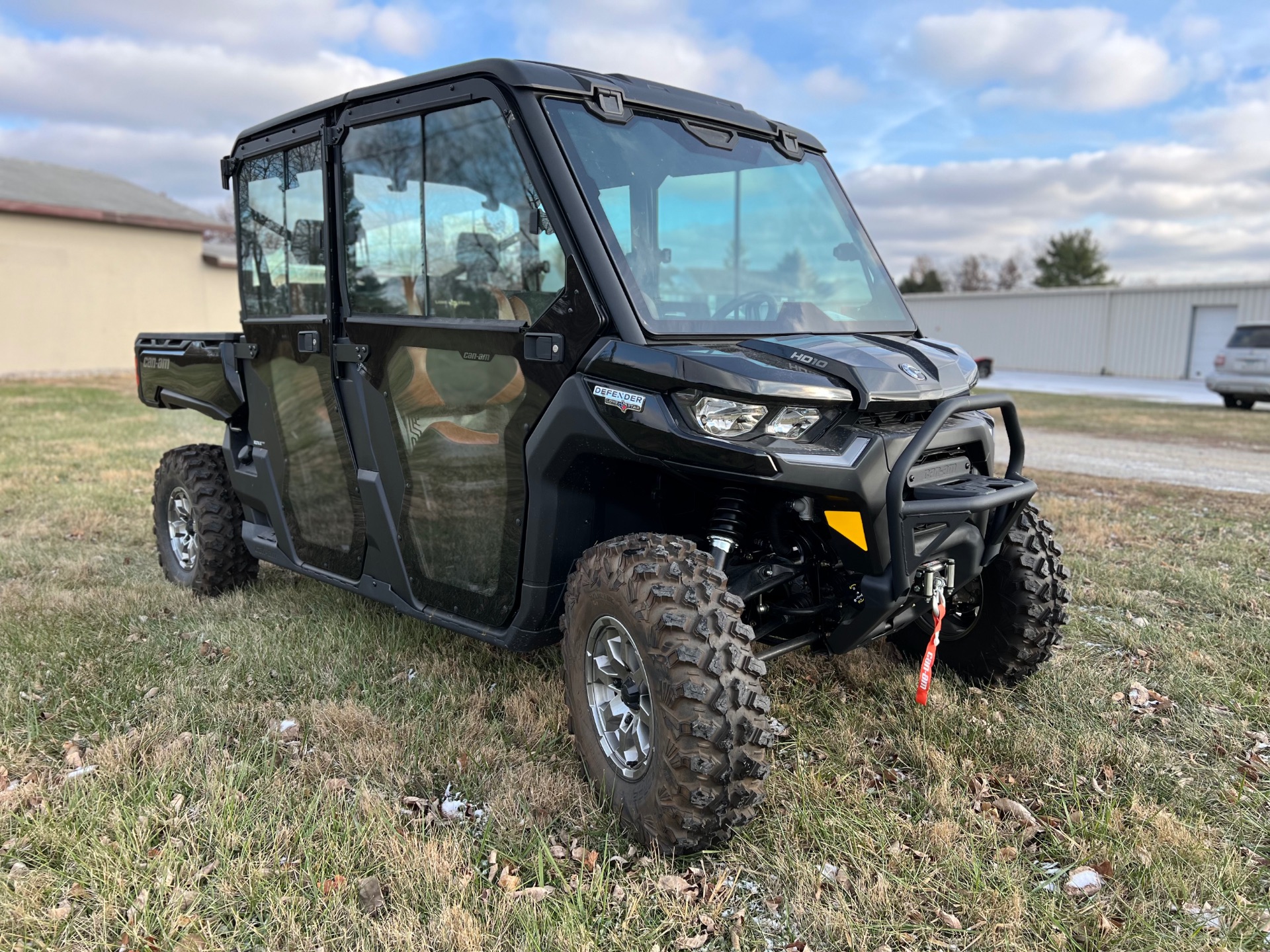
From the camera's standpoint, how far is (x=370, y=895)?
2.53 meters

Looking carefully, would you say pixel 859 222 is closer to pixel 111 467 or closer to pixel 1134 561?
pixel 1134 561

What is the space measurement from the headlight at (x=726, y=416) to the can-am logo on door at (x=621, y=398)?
0.55ft

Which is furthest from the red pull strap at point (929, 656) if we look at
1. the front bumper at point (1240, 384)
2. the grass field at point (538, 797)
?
the front bumper at point (1240, 384)

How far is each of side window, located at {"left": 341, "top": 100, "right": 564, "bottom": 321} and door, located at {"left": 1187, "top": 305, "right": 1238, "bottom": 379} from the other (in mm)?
30252

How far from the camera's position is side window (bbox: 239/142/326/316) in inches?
152

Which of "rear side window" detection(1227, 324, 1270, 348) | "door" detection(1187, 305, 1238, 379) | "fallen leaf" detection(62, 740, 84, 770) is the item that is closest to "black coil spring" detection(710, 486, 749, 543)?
"fallen leaf" detection(62, 740, 84, 770)

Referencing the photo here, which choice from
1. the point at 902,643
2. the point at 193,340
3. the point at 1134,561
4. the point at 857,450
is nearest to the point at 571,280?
the point at 857,450

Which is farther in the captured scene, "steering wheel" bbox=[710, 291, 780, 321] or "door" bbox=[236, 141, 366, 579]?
"door" bbox=[236, 141, 366, 579]

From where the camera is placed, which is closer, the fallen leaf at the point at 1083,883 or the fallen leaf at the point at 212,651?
the fallen leaf at the point at 1083,883

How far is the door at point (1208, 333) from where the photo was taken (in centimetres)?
2777

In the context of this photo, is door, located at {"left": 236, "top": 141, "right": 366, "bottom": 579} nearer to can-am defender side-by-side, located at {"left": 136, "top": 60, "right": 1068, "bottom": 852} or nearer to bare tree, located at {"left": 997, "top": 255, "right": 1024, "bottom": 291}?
can-am defender side-by-side, located at {"left": 136, "top": 60, "right": 1068, "bottom": 852}

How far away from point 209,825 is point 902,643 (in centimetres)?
279

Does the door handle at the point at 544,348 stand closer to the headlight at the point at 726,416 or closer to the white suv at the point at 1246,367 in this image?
the headlight at the point at 726,416

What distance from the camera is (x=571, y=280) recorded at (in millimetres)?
2871
